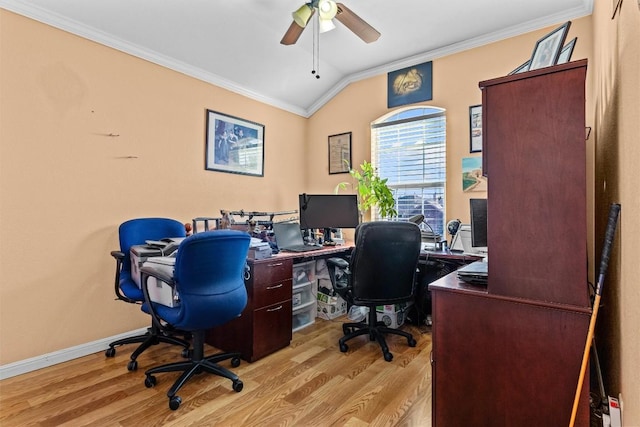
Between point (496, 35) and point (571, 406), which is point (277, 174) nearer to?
point (496, 35)

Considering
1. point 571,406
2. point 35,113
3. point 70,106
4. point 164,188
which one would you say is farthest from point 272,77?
point 571,406

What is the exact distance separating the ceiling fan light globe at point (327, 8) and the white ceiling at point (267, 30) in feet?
2.11

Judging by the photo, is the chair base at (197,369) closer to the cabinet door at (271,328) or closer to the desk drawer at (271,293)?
the cabinet door at (271,328)

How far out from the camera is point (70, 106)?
2562 mm

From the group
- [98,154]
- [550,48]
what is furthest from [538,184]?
[98,154]

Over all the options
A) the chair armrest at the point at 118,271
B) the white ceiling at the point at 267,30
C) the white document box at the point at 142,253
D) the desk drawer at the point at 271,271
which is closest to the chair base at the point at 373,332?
the desk drawer at the point at 271,271

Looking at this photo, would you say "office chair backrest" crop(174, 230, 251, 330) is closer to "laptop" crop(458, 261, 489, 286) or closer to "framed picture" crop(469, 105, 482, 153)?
"laptop" crop(458, 261, 489, 286)

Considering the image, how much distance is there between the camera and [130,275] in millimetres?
2688

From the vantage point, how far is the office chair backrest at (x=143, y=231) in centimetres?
273

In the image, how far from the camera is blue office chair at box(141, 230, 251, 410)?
6.12ft

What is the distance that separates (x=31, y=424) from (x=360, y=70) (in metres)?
4.21

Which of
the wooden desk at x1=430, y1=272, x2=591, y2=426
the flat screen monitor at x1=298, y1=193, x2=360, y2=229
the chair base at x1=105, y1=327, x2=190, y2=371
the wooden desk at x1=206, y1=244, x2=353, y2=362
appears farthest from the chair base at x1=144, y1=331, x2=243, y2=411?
the flat screen monitor at x1=298, y1=193, x2=360, y2=229

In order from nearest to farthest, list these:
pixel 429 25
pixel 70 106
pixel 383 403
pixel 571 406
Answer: pixel 571 406, pixel 383 403, pixel 70 106, pixel 429 25

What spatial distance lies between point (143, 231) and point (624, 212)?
3.10m
